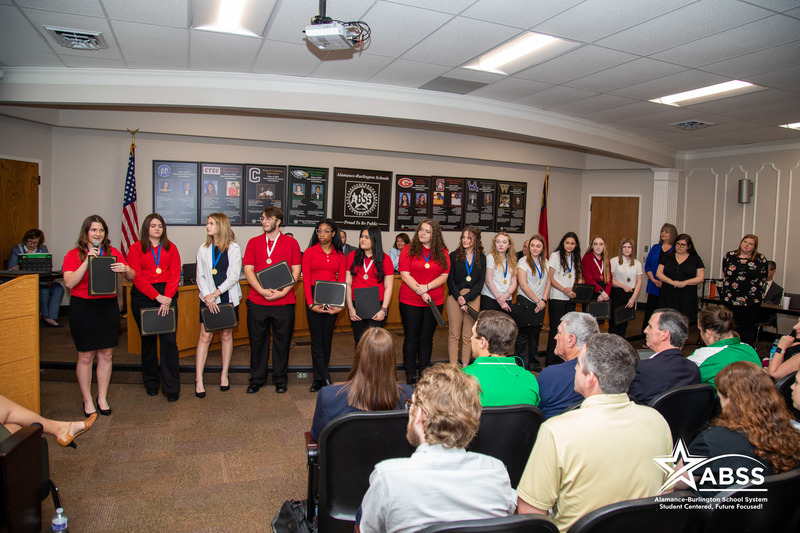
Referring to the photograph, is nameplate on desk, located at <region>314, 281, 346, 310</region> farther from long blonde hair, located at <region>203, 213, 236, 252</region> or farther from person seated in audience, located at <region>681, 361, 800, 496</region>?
person seated in audience, located at <region>681, 361, 800, 496</region>

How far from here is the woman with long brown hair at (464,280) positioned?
15.4 feet

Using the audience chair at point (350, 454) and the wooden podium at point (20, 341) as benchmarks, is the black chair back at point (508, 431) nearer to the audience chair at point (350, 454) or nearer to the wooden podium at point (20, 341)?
the audience chair at point (350, 454)

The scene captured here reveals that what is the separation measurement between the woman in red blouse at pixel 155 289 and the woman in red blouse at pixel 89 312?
17 centimetres

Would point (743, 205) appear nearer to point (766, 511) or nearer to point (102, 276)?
point (766, 511)

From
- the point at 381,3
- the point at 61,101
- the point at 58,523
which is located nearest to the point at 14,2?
the point at 61,101

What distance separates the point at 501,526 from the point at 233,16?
404 centimetres

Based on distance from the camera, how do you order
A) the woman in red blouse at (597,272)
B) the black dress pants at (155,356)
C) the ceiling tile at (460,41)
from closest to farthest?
the ceiling tile at (460,41) < the black dress pants at (155,356) < the woman in red blouse at (597,272)

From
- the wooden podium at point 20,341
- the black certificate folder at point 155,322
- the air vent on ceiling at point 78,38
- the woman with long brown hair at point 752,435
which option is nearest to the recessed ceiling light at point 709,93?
the woman with long brown hair at point 752,435

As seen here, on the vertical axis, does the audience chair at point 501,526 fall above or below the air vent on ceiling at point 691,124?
below

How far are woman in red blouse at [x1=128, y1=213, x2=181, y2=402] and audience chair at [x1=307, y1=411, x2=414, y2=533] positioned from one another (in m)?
2.64

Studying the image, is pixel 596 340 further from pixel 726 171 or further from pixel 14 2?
pixel 726 171

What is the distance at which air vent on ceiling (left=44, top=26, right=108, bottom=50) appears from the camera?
4.10 meters

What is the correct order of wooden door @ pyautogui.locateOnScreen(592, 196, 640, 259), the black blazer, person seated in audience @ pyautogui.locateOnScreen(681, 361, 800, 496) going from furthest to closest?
wooden door @ pyautogui.locateOnScreen(592, 196, 640, 259) < the black blazer < person seated in audience @ pyautogui.locateOnScreen(681, 361, 800, 496)

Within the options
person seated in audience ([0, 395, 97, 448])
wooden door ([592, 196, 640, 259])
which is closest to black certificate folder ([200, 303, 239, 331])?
person seated in audience ([0, 395, 97, 448])
